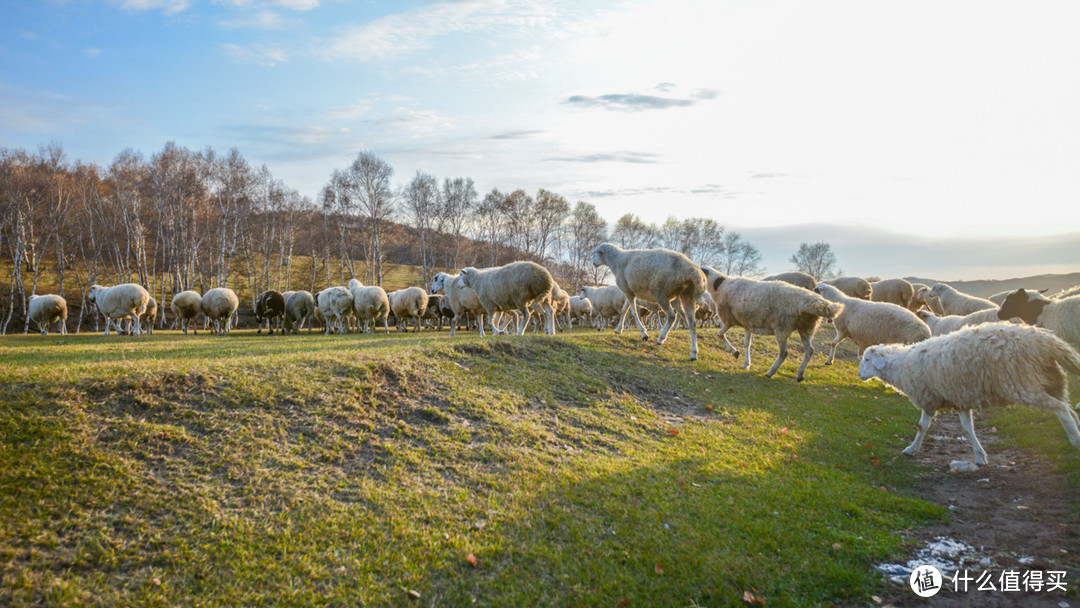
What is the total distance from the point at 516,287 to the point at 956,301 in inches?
853

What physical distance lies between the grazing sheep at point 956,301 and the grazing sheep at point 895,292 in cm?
254

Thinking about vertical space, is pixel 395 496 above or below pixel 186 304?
below

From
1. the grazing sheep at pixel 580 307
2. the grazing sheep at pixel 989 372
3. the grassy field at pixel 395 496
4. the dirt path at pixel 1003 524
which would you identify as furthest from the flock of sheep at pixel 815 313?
the grazing sheep at pixel 580 307

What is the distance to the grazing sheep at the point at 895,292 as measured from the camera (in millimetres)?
28327

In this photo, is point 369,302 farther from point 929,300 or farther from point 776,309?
point 929,300

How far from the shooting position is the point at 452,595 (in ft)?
16.0

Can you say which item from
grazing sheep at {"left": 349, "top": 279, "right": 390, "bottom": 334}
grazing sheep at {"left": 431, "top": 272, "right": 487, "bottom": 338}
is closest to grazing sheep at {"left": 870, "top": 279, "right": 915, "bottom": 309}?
grazing sheep at {"left": 431, "top": 272, "right": 487, "bottom": 338}

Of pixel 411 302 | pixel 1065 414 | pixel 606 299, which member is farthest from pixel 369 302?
pixel 1065 414

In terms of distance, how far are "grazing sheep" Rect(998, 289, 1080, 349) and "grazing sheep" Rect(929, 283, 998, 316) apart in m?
8.38

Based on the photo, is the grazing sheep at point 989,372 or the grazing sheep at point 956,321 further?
the grazing sheep at point 956,321

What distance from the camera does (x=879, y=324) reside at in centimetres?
1605

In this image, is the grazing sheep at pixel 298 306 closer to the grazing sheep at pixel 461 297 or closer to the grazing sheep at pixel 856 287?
the grazing sheep at pixel 461 297

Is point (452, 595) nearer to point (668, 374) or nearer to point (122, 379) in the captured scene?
point (122, 379)

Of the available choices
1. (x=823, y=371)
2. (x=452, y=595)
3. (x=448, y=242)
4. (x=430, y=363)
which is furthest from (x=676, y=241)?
(x=452, y=595)
